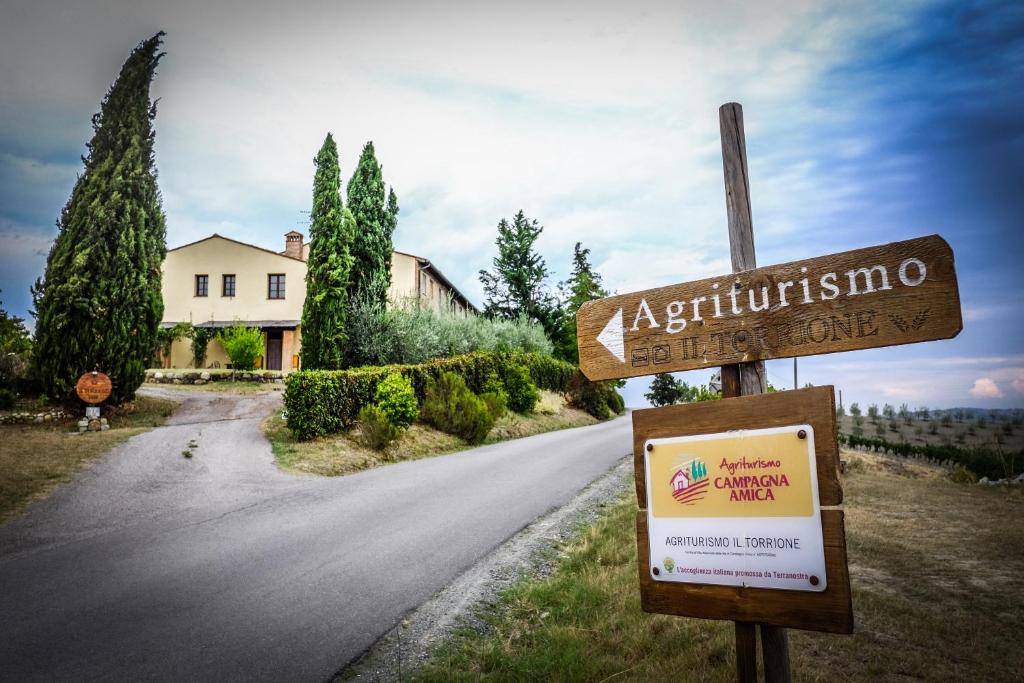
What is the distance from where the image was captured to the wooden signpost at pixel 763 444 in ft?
7.07

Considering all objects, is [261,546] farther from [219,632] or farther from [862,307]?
[862,307]

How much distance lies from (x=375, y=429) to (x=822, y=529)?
36.7 ft

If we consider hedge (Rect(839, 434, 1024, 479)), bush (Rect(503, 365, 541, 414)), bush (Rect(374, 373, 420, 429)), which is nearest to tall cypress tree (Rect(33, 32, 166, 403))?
bush (Rect(374, 373, 420, 429))

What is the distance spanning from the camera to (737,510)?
2.29 m

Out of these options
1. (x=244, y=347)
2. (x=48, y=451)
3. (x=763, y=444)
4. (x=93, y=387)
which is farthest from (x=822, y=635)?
(x=244, y=347)

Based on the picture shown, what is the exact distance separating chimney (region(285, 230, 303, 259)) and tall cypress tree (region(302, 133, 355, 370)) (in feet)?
49.3

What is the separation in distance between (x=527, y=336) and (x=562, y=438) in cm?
1213

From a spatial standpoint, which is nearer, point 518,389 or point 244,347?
point 518,389

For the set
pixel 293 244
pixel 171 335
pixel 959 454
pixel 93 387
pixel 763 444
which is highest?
pixel 293 244

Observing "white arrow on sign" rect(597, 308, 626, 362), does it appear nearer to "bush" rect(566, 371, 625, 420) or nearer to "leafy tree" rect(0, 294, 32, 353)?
"leafy tree" rect(0, 294, 32, 353)

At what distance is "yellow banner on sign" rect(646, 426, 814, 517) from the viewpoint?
2205 mm

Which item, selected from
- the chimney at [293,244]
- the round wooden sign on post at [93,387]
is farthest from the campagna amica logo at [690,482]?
the chimney at [293,244]

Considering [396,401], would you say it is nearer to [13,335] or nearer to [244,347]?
[13,335]

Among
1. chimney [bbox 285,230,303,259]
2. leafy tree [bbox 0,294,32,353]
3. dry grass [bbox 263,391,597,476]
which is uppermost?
chimney [bbox 285,230,303,259]
